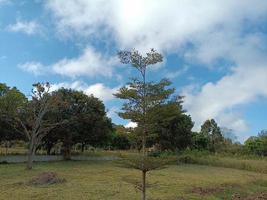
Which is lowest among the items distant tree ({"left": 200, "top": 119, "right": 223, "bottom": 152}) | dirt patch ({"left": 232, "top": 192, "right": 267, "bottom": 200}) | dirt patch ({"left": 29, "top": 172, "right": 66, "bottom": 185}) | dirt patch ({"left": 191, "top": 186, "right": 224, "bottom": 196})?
dirt patch ({"left": 232, "top": 192, "right": 267, "bottom": 200})

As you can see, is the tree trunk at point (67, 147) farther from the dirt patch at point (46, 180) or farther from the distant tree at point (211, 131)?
the distant tree at point (211, 131)

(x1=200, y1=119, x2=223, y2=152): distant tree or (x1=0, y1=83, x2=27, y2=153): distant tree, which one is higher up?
(x1=200, y1=119, x2=223, y2=152): distant tree

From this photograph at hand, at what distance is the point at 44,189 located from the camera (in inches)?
914

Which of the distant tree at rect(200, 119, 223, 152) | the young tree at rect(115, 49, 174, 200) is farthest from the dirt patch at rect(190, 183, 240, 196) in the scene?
the distant tree at rect(200, 119, 223, 152)

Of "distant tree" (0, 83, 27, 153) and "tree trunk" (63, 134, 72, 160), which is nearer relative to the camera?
"distant tree" (0, 83, 27, 153)

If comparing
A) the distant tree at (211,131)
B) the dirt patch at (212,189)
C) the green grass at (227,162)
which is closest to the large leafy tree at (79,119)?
the green grass at (227,162)

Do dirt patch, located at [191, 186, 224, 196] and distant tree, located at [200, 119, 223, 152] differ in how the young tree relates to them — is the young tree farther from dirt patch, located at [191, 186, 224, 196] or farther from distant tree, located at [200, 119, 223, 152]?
distant tree, located at [200, 119, 223, 152]

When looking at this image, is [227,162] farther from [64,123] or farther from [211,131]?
[211,131]

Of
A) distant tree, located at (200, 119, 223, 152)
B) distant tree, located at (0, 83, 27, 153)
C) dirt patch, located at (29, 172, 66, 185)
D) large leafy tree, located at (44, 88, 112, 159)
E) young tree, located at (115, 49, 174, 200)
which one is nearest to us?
young tree, located at (115, 49, 174, 200)

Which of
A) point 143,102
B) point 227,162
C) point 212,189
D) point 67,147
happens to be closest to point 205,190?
point 212,189

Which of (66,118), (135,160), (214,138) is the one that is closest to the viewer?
(135,160)

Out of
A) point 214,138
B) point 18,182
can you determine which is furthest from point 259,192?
point 214,138

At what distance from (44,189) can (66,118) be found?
28301 mm

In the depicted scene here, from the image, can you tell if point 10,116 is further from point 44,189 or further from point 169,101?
point 169,101
